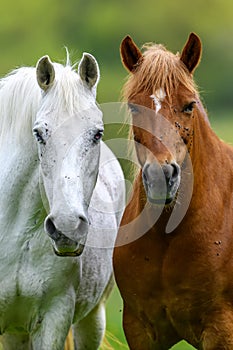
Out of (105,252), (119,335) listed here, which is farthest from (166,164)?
(119,335)

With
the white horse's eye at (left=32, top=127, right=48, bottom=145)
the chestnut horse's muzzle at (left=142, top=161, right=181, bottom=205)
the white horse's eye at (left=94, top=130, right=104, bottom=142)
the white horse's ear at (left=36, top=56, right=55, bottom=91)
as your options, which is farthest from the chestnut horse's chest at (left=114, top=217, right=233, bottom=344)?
the white horse's ear at (left=36, top=56, right=55, bottom=91)

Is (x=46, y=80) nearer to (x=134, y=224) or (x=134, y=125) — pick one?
(x=134, y=125)

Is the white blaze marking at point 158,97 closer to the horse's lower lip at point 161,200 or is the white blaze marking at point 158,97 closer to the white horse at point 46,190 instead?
the white horse at point 46,190

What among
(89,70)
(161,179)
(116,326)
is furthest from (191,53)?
(116,326)

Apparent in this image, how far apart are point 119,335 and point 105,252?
6.87 ft

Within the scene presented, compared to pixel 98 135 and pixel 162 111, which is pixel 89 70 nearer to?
pixel 98 135

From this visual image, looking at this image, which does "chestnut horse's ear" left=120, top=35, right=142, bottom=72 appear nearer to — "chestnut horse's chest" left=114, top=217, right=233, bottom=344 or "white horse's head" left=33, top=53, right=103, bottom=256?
"white horse's head" left=33, top=53, right=103, bottom=256

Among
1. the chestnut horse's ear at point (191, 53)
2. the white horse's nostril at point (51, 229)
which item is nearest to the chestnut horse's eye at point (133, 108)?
the chestnut horse's ear at point (191, 53)

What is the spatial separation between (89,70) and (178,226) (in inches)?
36.8

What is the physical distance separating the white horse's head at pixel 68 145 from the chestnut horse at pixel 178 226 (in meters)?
0.23

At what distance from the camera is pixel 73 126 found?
3822 millimetres

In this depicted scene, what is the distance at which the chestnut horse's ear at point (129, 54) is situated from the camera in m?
4.07

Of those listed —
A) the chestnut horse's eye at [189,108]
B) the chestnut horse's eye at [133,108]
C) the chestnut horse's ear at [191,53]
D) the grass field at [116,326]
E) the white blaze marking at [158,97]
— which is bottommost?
the grass field at [116,326]

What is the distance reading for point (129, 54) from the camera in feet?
13.5
